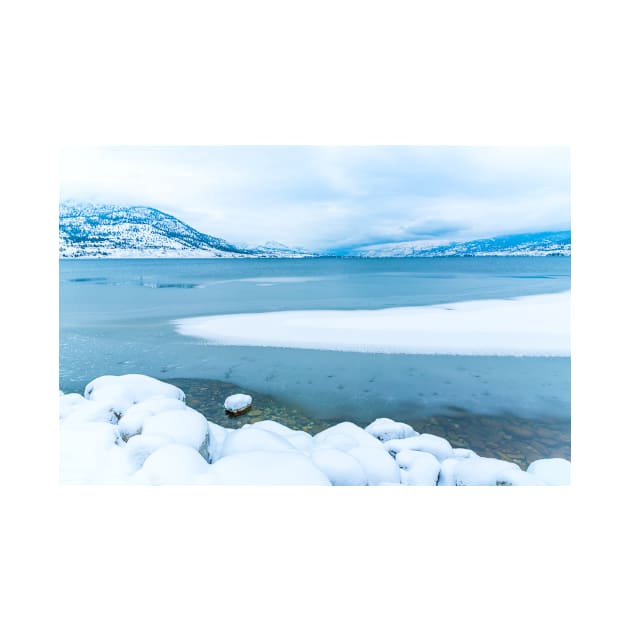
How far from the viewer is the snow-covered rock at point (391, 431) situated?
286 centimetres

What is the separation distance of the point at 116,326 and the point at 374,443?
4.48 meters

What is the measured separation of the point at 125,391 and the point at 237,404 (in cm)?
93

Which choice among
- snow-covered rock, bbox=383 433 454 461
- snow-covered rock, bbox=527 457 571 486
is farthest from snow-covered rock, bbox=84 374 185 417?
snow-covered rock, bbox=527 457 571 486

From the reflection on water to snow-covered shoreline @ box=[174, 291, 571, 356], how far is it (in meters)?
0.84

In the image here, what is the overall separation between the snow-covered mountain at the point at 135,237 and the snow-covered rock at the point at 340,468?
2.62 meters

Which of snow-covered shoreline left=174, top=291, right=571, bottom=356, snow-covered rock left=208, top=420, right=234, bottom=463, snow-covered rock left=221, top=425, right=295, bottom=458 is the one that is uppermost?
snow-covered shoreline left=174, top=291, right=571, bottom=356

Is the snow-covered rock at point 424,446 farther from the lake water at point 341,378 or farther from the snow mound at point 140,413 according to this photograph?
the snow mound at point 140,413

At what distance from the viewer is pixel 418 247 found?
5.14 meters

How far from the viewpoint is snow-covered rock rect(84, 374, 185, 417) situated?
2949 millimetres

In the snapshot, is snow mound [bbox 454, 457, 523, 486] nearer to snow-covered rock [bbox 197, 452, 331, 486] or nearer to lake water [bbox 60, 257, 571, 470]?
lake water [bbox 60, 257, 571, 470]

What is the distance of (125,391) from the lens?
307 cm

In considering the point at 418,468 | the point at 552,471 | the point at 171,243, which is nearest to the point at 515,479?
the point at 552,471

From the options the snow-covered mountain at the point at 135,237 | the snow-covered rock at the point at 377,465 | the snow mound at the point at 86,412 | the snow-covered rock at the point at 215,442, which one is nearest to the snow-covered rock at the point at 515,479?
the snow-covered rock at the point at 377,465

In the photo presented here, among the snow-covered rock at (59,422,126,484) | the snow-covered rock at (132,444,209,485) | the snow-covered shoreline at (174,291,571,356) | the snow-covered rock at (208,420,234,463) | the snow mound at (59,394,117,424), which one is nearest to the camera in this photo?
the snow-covered rock at (132,444,209,485)
